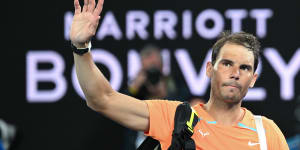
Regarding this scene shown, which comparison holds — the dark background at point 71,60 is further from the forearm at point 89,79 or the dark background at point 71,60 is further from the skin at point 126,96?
the forearm at point 89,79

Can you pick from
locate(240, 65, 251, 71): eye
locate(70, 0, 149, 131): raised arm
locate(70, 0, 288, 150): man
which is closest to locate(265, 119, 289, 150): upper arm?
locate(70, 0, 288, 150): man

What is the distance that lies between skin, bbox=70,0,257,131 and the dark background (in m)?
3.45

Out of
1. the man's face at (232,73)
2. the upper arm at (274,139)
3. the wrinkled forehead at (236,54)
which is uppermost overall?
the wrinkled forehead at (236,54)

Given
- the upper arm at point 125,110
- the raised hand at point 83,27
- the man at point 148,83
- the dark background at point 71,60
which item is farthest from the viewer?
the dark background at point 71,60

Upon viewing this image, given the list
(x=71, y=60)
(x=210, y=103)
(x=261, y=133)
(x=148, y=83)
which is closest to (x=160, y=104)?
(x=210, y=103)

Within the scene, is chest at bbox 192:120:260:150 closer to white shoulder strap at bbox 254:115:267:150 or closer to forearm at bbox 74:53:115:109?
white shoulder strap at bbox 254:115:267:150

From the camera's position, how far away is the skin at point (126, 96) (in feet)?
9.49

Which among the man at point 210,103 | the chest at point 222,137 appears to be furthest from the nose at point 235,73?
the chest at point 222,137

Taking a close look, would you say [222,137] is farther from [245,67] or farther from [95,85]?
[95,85]

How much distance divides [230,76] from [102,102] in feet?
2.27

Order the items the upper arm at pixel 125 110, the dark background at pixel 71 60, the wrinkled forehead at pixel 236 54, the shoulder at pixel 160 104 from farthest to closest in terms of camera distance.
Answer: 1. the dark background at pixel 71 60
2. the wrinkled forehead at pixel 236 54
3. the shoulder at pixel 160 104
4. the upper arm at pixel 125 110

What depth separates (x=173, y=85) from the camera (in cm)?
658

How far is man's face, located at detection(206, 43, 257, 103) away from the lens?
126 inches

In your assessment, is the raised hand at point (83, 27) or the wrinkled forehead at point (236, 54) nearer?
the raised hand at point (83, 27)
